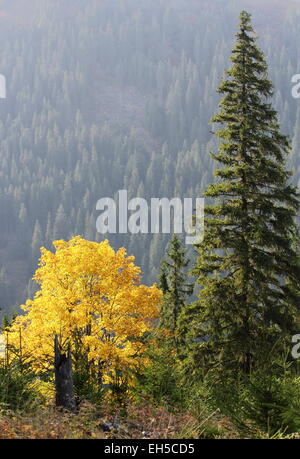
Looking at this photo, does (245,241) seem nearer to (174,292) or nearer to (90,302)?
(90,302)

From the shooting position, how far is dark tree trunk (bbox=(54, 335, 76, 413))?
974 centimetres

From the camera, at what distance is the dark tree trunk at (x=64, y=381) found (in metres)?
9.74

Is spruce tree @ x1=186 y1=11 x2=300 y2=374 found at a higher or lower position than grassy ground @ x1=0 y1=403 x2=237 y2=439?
higher

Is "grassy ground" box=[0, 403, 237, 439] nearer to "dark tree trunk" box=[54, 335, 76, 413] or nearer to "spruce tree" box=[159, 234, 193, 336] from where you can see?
"dark tree trunk" box=[54, 335, 76, 413]

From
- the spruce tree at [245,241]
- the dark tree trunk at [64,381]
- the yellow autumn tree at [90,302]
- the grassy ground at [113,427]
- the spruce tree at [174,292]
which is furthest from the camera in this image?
the spruce tree at [174,292]

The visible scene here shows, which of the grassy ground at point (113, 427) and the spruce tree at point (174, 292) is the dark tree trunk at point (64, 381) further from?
the spruce tree at point (174, 292)

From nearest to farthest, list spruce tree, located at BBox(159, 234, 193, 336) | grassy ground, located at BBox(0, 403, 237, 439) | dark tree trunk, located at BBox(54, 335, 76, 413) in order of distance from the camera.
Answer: grassy ground, located at BBox(0, 403, 237, 439) → dark tree trunk, located at BBox(54, 335, 76, 413) → spruce tree, located at BBox(159, 234, 193, 336)

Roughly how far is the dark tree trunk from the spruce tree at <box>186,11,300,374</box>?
336 inches

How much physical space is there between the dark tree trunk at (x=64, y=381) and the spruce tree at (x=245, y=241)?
8.52 meters

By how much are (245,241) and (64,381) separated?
10091 mm

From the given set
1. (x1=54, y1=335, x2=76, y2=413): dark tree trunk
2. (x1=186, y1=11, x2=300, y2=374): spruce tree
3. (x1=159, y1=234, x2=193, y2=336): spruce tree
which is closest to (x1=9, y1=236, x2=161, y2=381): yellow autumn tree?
(x1=186, y1=11, x2=300, y2=374): spruce tree

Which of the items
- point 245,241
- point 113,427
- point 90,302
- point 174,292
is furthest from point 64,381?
point 174,292

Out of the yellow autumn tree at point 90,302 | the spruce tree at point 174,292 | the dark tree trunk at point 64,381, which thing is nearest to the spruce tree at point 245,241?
the yellow autumn tree at point 90,302
